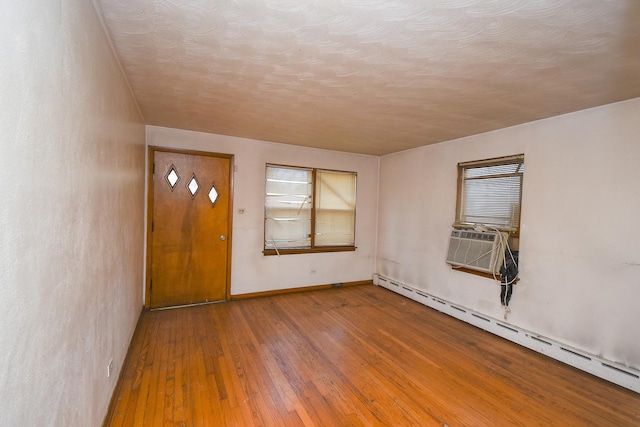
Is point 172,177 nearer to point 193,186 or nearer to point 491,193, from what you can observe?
point 193,186

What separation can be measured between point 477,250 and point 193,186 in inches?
151

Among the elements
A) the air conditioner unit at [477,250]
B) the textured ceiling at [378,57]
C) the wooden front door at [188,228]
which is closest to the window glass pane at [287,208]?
the wooden front door at [188,228]

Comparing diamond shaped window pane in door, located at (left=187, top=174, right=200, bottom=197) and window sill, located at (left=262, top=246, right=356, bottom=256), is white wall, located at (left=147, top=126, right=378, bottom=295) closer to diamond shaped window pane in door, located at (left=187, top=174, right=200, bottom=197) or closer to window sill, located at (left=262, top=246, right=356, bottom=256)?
window sill, located at (left=262, top=246, right=356, bottom=256)

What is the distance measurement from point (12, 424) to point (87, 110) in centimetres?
123

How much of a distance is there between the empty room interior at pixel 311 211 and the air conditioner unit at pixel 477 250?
26 mm

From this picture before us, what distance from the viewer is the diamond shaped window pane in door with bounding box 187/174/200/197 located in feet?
12.7

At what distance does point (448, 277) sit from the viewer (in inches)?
154

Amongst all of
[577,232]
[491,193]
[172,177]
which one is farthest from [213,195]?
[577,232]

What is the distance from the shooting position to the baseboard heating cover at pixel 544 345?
2.36 metres

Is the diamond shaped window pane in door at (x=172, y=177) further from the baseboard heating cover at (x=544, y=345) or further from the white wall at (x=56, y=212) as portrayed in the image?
the baseboard heating cover at (x=544, y=345)

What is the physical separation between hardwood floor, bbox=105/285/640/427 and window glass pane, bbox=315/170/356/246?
1654 mm

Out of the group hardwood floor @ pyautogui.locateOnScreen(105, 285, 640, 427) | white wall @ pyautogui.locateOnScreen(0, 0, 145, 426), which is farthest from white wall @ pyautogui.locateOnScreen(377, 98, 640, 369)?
white wall @ pyautogui.locateOnScreen(0, 0, 145, 426)

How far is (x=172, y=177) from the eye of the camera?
3.77 m

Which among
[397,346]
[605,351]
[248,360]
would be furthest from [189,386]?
[605,351]
